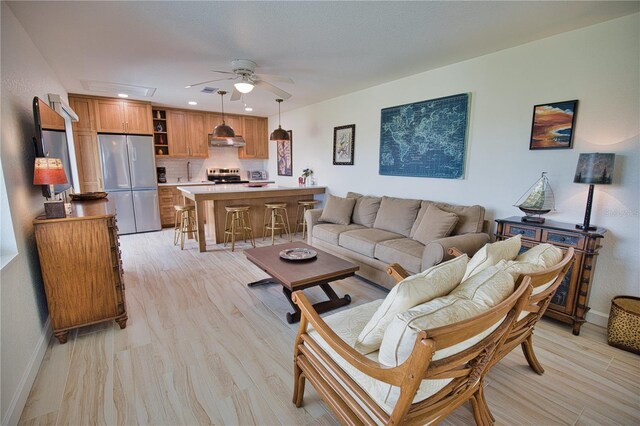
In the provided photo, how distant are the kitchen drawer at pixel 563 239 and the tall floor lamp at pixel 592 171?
0.10 meters

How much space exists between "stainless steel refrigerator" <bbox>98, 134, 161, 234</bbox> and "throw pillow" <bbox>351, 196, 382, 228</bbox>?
4.08m

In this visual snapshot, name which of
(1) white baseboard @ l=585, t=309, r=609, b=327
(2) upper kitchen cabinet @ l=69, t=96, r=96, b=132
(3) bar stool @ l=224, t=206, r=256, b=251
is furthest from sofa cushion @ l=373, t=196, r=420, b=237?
(2) upper kitchen cabinet @ l=69, t=96, r=96, b=132

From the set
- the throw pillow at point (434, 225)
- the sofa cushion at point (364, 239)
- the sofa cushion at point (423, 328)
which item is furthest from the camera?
the sofa cushion at point (364, 239)

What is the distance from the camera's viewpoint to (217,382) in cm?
187

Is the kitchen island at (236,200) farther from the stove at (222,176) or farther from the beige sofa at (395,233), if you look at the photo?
the stove at (222,176)

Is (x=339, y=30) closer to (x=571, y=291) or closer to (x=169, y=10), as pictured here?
(x=169, y=10)

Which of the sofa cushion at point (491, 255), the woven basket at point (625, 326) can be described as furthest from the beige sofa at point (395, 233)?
the woven basket at point (625, 326)

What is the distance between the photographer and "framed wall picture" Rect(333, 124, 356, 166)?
15.9 ft

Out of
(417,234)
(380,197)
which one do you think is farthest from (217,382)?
(380,197)

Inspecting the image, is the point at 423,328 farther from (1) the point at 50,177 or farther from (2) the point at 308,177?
(2) the point at 308,177

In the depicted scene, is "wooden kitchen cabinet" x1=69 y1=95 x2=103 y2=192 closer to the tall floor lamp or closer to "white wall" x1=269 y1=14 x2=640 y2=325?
"white wall" x1=269 y1=14 x2=640 y2=325

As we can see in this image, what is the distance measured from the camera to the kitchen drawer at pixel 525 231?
2512 mm

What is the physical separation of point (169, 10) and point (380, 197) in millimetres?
3210

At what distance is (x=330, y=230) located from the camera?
3.97 metres
